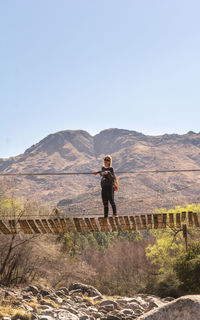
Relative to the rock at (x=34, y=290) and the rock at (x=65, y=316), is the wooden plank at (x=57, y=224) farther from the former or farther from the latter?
the rock at (x=34, y=290)

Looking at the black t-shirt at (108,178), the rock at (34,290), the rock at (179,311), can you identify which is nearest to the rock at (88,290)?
the rock at (34,290)

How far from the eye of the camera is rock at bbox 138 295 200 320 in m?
8.73

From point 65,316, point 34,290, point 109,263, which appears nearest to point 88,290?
point 34,290

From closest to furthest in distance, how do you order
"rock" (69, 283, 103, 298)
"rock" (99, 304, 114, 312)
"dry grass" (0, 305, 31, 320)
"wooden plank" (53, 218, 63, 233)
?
"wooden plank" (53, 218, 63, 233) → "dry grass" (0, 305, 31, 320) → "rock" (99, 304, 114, 312) → "rock" (69, 283, 103, 298)

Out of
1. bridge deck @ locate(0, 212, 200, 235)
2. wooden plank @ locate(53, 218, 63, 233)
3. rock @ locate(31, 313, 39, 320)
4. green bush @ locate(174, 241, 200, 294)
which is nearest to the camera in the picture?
bridge deck @ locate(0, 212, 200, 235)

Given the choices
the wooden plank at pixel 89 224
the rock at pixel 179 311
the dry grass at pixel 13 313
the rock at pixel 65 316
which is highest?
the wooden plank at pixel 89 224

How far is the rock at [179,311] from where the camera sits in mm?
8734

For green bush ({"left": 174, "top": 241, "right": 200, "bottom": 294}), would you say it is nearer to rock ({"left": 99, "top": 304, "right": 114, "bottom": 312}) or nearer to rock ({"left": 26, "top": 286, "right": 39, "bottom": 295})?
rock ({"left": 99, "top": 304, "right": 114, "bottom": 312})

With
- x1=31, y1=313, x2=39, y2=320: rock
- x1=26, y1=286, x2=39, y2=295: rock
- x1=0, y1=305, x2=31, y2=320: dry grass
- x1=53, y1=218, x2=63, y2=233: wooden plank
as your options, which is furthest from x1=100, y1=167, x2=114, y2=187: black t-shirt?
x1=26, y1=286, x2=39, y2=295: rock

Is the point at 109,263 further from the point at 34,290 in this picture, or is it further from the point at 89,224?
the point at 89,224

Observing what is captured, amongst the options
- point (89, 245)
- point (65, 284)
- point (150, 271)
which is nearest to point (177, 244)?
point (150, 271)

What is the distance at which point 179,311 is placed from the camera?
8812 millimetres

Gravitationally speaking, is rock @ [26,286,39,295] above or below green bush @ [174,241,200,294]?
below

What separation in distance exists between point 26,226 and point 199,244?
18.0 m
